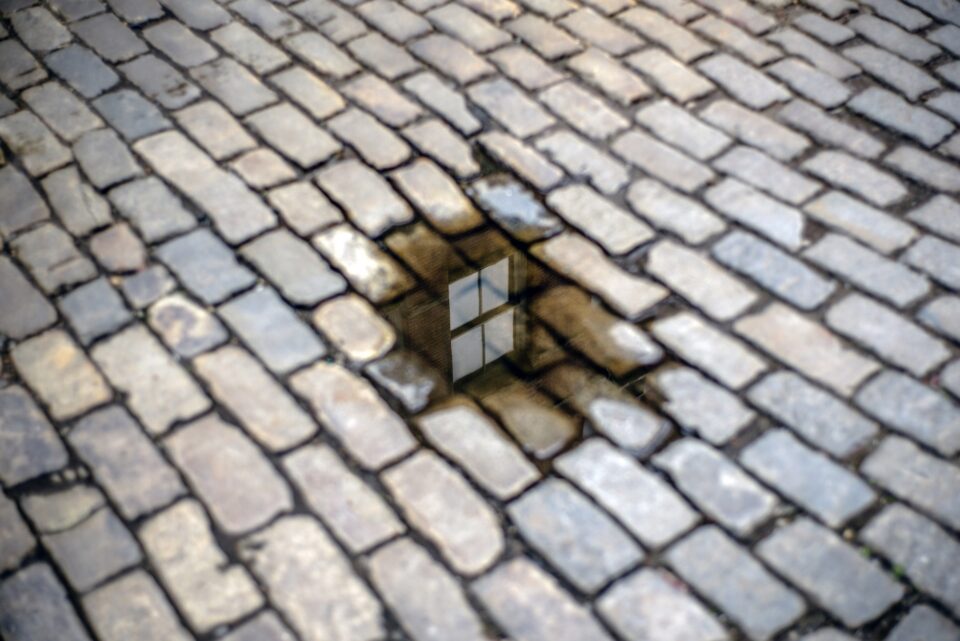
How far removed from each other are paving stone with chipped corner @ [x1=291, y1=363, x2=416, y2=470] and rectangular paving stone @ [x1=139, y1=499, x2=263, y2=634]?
451mm

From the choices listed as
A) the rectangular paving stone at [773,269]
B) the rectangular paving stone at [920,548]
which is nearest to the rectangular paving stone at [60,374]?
the rectangular paving stone at [773,269]

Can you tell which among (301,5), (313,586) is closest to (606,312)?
(313,586)

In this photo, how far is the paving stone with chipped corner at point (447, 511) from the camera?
2459 millimetres

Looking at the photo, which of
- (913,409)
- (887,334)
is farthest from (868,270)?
(913,409)

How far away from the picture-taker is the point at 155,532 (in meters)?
2.49

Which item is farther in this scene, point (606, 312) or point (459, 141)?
point (459, 141)

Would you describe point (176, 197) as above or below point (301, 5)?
below

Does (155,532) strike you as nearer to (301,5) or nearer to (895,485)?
(895,485)

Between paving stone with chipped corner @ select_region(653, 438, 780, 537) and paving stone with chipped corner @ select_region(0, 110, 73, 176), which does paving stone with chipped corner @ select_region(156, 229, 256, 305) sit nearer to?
paving stone with chipped corner @ select_region(0, 110, 73, 176)

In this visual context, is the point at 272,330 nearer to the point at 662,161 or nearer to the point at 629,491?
the point at 629,491

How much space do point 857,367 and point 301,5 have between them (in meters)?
2.96

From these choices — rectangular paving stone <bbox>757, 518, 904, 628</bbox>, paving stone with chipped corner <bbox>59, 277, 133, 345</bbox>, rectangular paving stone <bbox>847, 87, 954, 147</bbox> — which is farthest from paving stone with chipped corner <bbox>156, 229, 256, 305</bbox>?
rectangular paving stone <bbox>847, 87, 954, 147</bbox>

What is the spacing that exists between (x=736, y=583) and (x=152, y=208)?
2.37 meters

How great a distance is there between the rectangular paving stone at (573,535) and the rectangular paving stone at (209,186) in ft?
4.75
